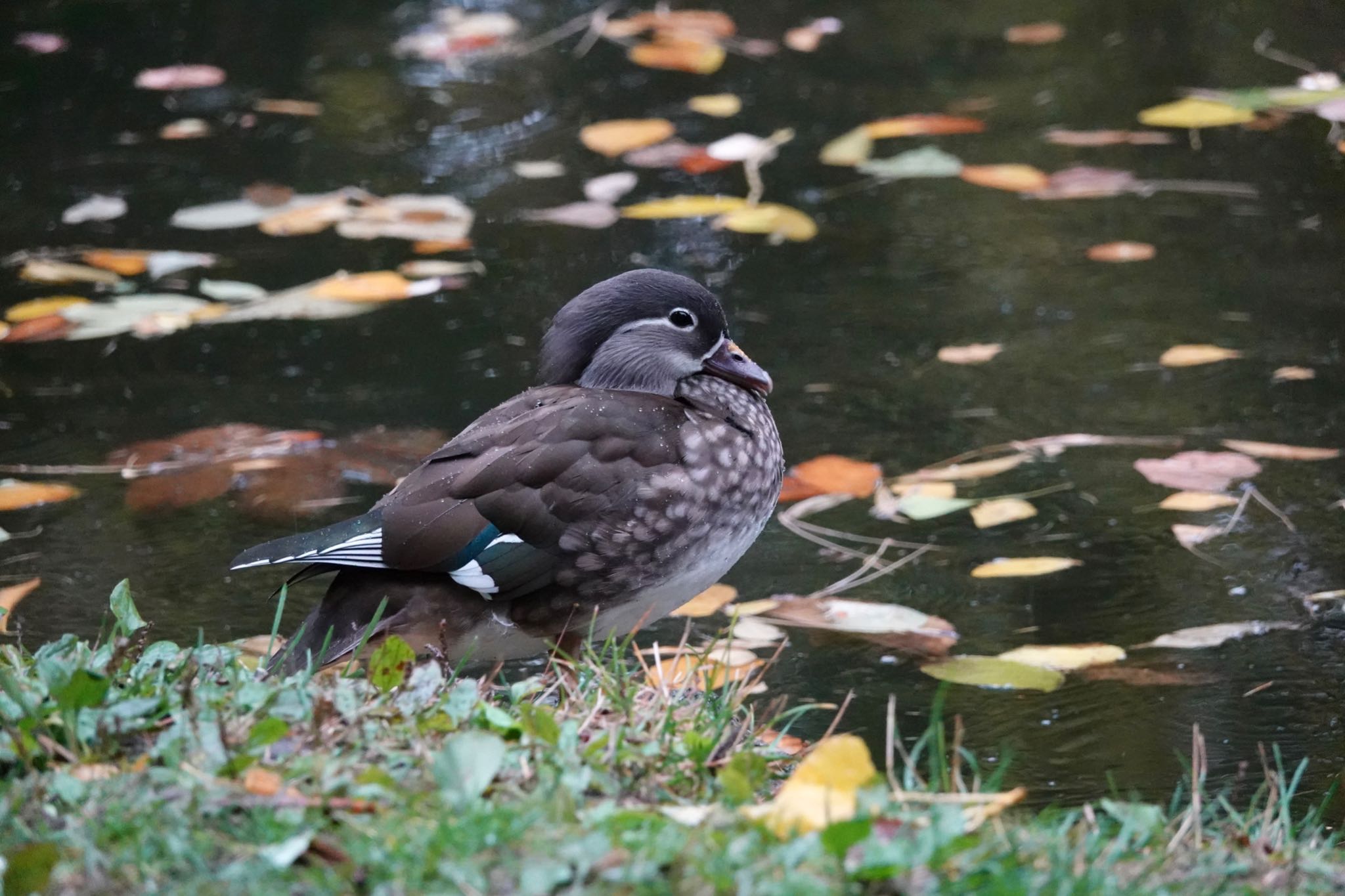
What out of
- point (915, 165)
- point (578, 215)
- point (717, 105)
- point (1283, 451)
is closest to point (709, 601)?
point (1283, 451)

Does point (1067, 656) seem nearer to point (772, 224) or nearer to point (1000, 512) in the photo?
point (1000, 512)

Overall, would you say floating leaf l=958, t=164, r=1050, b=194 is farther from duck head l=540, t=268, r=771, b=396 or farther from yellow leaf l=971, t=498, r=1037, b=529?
duck head l=540, t=268, r=771, b=396

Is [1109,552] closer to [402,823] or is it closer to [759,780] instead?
[759,780]

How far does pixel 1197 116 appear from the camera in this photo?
614 centimetres

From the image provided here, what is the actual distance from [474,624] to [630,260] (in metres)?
2.45

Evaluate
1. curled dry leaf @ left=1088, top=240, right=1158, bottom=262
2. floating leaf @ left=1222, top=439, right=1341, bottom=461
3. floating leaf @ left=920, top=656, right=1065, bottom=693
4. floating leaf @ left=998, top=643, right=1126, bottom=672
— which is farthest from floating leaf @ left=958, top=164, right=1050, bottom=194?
floating leaf @ left=920, top=656, right=1065, bottom=693

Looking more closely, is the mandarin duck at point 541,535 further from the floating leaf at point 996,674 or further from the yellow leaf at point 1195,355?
the yellow leaf at point 1195,355

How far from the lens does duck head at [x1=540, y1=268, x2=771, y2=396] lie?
11.5 feet

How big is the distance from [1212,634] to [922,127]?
3.12 meters

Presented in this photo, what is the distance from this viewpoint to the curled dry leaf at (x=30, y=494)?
13.8 feet

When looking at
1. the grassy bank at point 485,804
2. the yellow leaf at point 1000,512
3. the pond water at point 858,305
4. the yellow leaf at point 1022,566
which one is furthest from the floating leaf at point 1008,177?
the grassy bank at point 485,804

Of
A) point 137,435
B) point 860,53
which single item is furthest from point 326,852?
point 860,53

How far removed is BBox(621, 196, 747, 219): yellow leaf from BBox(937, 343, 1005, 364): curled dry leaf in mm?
1133

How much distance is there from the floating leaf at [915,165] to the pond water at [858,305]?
7cm
